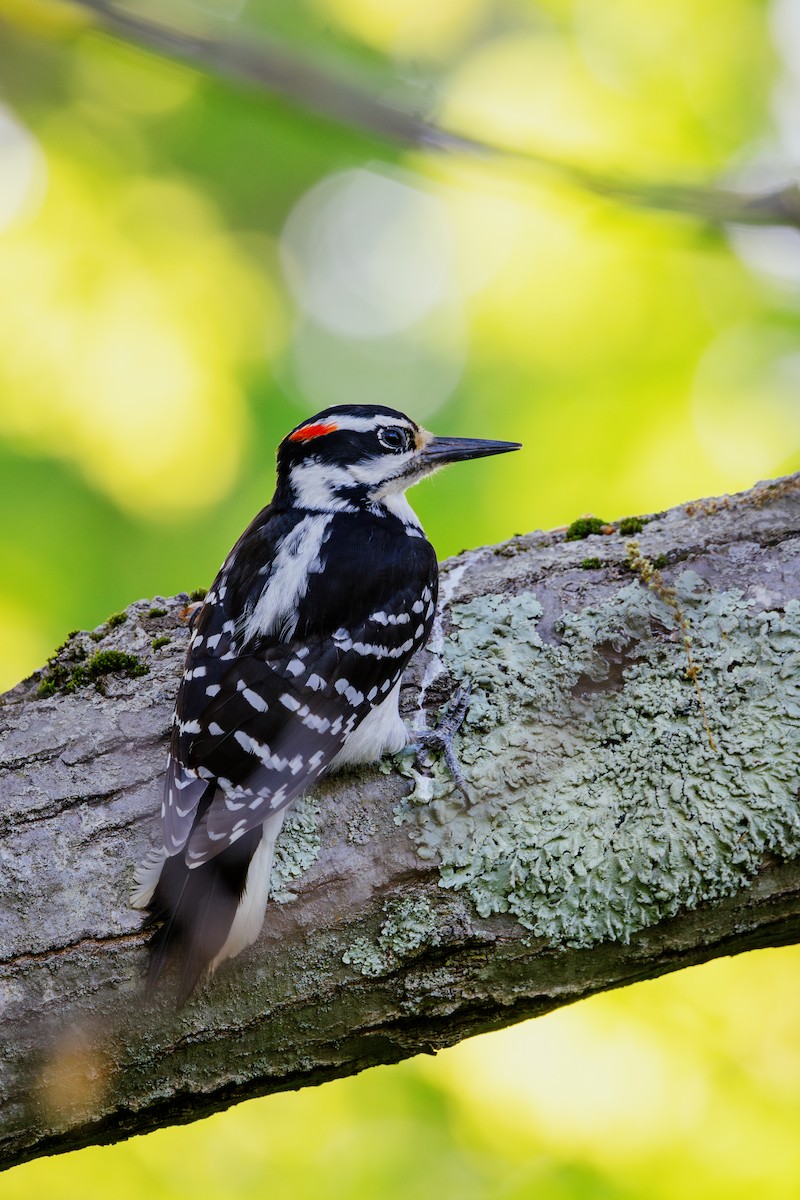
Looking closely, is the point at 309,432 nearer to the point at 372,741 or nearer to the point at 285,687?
the point at 285,687

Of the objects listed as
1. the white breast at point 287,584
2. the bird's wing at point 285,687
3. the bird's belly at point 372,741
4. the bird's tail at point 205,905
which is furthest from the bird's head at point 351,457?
the bird's tail at point 205,905

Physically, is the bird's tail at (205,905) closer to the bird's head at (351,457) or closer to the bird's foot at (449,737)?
the bird's foot at (449,737)

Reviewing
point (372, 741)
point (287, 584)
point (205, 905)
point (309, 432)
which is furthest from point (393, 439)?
point (205, 905)

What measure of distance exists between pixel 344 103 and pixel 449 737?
1513 mm

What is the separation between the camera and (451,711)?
101 inches

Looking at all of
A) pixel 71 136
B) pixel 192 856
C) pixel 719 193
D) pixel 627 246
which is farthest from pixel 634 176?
pixel 71 136

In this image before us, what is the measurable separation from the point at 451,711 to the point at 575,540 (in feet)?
2.32

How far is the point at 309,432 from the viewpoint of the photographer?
10.6ft

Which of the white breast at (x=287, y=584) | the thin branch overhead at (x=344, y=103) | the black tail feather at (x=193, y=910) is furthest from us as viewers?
the white breast at (x=287, y=584)

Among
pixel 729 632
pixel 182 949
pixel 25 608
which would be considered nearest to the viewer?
pixel 182 949

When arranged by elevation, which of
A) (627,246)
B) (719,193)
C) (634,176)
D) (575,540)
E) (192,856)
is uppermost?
(627,246)

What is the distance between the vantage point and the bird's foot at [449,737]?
241cm

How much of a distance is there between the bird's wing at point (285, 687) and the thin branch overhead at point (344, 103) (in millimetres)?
1342

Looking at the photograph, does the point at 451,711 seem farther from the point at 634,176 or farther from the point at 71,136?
the point at 71,136
